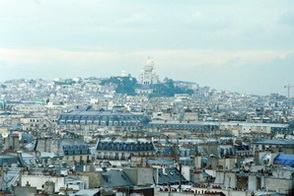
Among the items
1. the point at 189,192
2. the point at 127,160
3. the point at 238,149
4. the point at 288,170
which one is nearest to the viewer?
the point at 189,192

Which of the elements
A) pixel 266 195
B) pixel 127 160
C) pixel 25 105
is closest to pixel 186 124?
pixel 127 160

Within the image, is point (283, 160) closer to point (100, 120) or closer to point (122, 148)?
point (122, 148)

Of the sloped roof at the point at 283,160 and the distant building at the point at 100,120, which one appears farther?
the distant building at the point at 100,120

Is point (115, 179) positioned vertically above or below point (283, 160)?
below

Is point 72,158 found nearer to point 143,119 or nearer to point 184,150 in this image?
point 184,150

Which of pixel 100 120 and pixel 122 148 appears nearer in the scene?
pixel 122 148

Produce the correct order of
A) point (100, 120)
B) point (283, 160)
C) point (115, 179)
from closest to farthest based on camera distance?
point (115, 179)
point (283, 160)
point (100, 120)

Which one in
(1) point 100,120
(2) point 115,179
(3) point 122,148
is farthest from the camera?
(1) point 100,120

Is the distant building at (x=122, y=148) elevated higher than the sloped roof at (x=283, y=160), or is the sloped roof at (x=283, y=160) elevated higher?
the sloped roof at (x=283, y=160)

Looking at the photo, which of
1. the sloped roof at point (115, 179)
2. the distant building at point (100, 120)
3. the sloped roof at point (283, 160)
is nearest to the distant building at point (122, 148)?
the sloped roof at point (283, 160)

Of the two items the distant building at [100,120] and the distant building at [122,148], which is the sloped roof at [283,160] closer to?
the distant building at [122,148]

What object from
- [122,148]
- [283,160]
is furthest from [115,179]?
[122,148]
